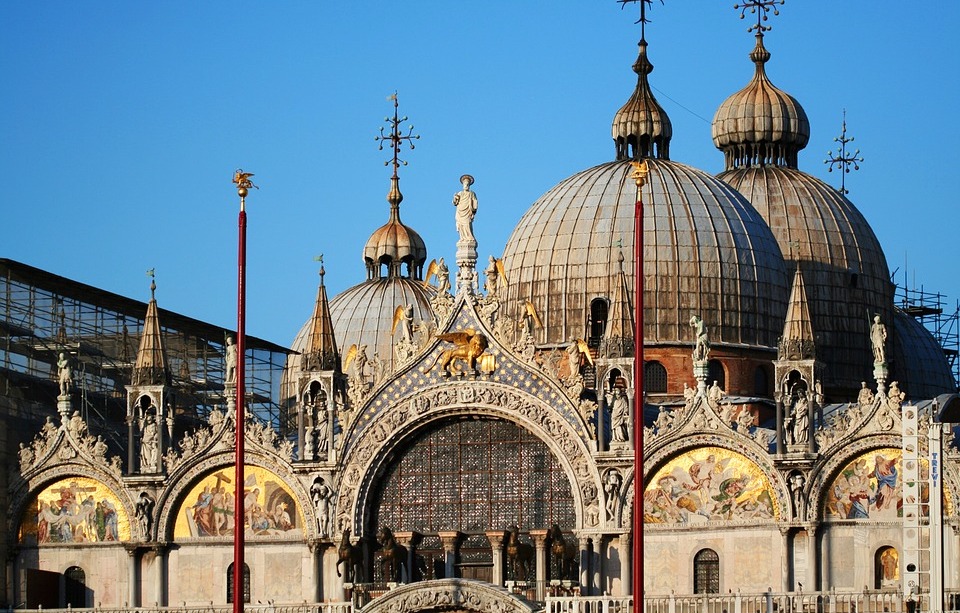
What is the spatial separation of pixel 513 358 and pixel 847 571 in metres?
10.1

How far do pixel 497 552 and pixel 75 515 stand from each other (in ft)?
38.8

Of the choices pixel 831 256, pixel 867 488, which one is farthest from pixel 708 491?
pixel 831 256

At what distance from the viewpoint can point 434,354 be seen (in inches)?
2847

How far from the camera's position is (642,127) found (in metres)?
84.7

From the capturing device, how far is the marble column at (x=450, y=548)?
2840 inches

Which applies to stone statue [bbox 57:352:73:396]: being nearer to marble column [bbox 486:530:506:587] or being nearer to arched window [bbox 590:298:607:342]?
marble column [bbox 486:530:506:587]

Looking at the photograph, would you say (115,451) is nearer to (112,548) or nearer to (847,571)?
(112,548)

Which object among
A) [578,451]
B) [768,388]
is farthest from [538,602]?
[768,388]

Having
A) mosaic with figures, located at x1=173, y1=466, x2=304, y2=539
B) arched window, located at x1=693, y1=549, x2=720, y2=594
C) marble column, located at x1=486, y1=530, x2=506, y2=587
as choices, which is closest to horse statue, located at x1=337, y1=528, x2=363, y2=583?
mosaic with figures, located at x1=173, y1=466, x2=304, y2=539

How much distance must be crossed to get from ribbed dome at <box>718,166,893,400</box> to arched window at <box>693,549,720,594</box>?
51.8 feet

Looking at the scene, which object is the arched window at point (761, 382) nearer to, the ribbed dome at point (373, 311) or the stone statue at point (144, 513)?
the stone statue at point (144, 513)

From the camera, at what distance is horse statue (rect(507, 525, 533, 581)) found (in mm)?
70188

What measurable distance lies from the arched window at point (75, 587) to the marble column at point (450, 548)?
10.0m

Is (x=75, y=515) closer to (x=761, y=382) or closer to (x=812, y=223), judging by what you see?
(x=761, y=382)
